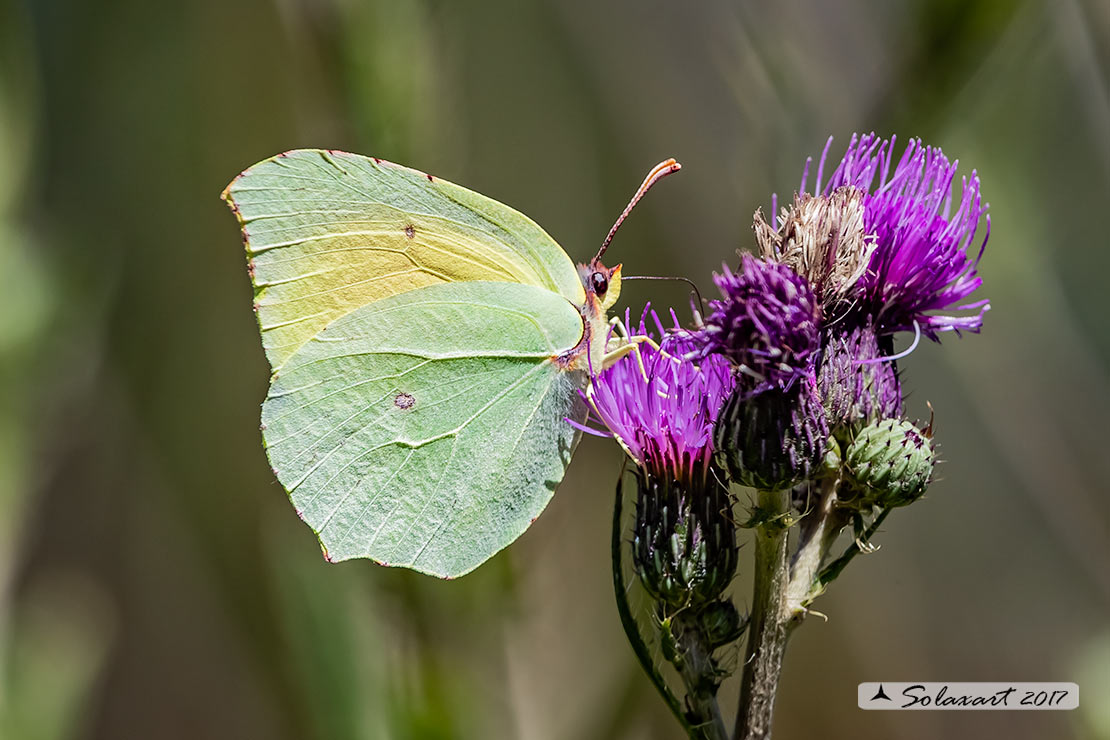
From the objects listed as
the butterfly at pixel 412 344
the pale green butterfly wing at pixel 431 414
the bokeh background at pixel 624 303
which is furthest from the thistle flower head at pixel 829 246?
the bokeh background at pixel 624 303

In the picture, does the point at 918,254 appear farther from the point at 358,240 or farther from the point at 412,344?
the point at 358,240

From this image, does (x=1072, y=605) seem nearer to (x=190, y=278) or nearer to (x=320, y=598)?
(x=320, y=598)

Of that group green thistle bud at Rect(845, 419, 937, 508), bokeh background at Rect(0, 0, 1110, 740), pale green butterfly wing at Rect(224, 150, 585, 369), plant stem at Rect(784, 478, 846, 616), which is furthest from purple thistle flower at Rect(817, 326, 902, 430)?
bokeh background at Rect(0, 0, 1110, 740)

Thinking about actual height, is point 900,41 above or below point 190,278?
above

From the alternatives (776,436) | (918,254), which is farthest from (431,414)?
(918,254)

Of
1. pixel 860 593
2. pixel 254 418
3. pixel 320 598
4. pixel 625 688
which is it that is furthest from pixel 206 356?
pixel 860 593
